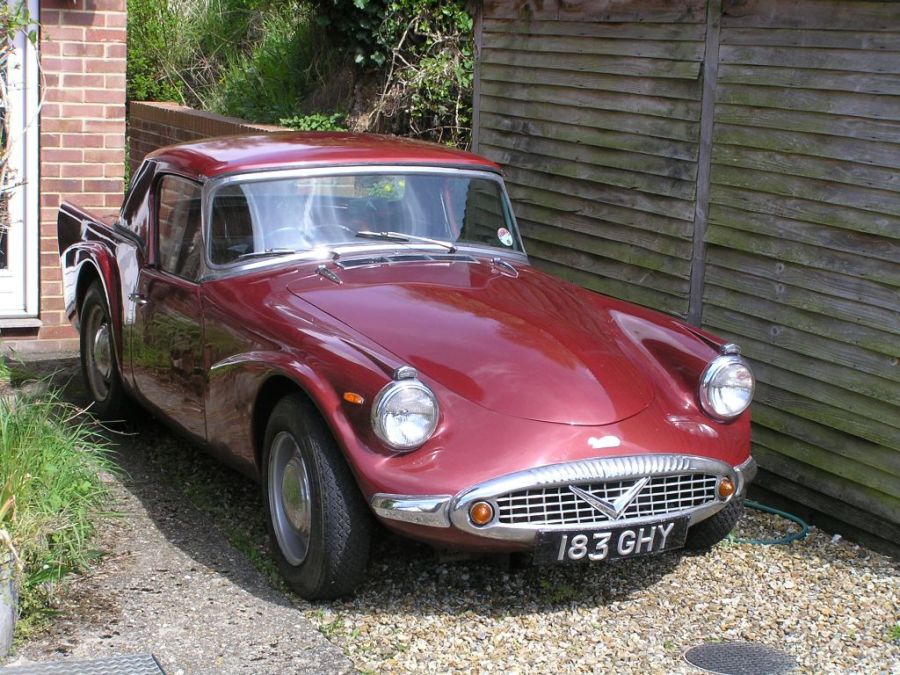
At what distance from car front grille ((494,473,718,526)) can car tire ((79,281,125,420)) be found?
2924 millimetres

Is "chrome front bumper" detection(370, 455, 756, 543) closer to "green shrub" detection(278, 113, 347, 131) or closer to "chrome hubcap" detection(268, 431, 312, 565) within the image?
"chrome hubcap" detection(268, 431, 312, 565)

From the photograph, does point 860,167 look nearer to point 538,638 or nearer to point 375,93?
point 538,638

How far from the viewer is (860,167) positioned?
206 inches

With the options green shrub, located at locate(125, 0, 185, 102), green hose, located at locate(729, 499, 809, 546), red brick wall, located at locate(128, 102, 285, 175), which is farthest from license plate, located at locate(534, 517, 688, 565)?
green shrub, located at locate(125, 0, 185, 102)

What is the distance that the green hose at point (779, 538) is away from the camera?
17.5ft

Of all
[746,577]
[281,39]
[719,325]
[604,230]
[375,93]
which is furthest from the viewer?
[281,39]

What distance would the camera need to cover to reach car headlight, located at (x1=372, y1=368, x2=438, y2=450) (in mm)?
4090

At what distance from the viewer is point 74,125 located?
8.10m

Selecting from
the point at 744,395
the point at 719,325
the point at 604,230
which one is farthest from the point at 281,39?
the point at 744,395

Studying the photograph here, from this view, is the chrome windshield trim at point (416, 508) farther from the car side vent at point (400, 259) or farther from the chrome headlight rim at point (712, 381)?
the car side vent at point (400, 259)

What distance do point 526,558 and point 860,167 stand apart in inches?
89.0

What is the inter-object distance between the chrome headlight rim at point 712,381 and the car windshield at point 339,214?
143 cm

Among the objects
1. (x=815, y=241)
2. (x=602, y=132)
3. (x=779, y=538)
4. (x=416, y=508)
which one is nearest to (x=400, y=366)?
(x=416, y=508)

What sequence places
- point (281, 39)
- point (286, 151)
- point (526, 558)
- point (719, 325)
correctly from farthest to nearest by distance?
point (281, 39) → point (719, 325) → point (286, 151) → point (526, 558)
